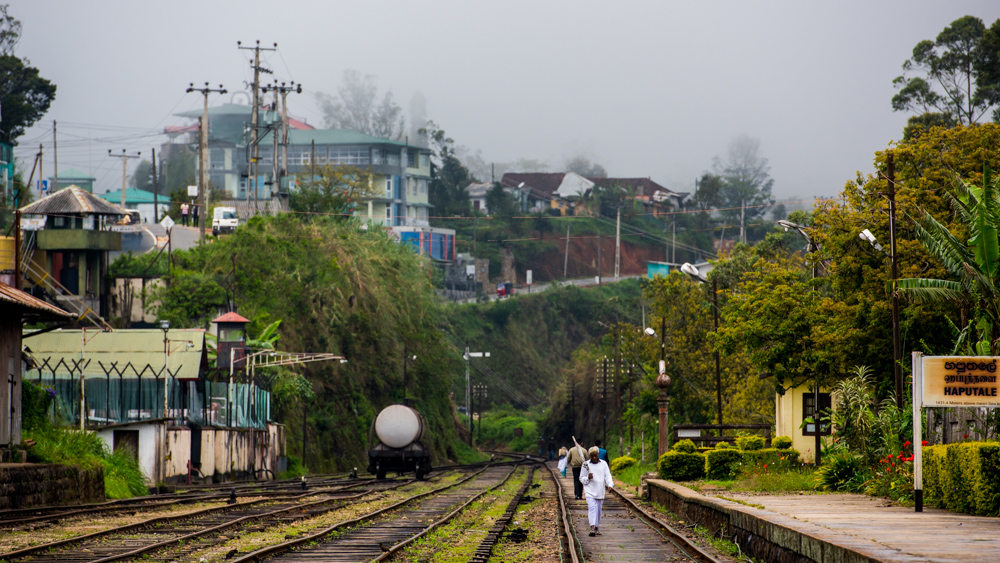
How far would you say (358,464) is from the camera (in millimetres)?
59281

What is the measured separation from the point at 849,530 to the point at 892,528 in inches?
26.2

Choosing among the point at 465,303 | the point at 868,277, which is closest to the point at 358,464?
the point at 868,277

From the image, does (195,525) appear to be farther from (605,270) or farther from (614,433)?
(605,270)

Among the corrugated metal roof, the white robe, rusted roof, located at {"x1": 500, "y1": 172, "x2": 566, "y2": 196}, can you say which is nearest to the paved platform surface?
the white robe

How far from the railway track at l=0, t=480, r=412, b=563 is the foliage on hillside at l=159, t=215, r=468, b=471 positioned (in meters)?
31.1

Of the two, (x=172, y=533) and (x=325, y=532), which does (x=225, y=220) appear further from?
(x=325, y=532)

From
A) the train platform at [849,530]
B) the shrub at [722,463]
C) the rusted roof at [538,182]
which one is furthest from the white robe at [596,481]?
the rusted roof at [538,182]

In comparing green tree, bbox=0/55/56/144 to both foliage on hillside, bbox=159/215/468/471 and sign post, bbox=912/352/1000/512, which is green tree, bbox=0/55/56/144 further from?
sign post, bbox=912/352/1000/512

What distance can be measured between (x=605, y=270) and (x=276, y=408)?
79629mm

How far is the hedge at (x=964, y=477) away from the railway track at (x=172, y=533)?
10.3 m

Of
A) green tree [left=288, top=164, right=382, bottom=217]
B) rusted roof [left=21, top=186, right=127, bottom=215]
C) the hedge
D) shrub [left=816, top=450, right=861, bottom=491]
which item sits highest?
green tree [left=288, top=164, right=382, bottom=217]

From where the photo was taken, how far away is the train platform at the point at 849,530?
31.0ft

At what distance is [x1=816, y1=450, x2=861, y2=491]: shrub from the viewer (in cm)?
2161

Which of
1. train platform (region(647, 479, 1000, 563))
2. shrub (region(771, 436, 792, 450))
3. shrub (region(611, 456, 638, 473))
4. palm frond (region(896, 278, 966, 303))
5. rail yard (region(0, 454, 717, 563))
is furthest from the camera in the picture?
shrub (region(611, 456, 638, 473))
